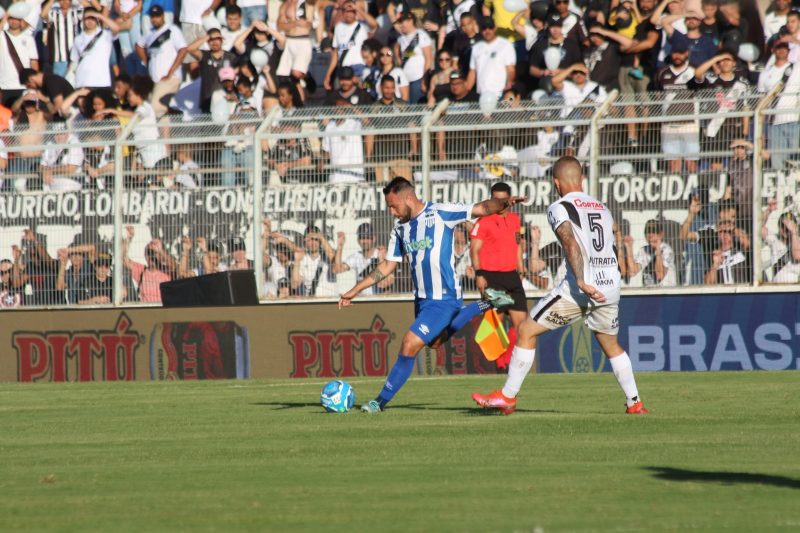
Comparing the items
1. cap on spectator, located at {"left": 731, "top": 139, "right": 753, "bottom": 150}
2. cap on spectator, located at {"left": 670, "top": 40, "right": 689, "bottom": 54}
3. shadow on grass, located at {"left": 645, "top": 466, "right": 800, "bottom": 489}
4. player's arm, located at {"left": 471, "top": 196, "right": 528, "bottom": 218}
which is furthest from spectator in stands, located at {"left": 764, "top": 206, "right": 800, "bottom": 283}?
shadow on grass, located at {"left": 645, "top": 466, "right": 800, "bottom": 489}

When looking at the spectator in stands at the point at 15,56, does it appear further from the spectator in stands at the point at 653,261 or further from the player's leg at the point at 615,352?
the player's leg at the point at 615,352

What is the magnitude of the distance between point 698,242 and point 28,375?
10583 mm

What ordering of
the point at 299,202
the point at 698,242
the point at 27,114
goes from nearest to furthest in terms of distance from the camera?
the point at 698,242
the point at 299,202
the point at 27,114

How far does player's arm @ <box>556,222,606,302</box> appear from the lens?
39.6 feet

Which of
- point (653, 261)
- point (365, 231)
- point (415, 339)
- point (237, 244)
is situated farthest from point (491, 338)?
point (237, 244)

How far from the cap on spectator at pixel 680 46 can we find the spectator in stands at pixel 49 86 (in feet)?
38.9

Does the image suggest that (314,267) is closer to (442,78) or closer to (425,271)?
(442,78)

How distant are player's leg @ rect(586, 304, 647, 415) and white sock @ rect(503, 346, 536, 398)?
598mm

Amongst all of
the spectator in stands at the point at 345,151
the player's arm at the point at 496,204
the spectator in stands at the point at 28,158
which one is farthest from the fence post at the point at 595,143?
the spectator in stands at the point at 28,158

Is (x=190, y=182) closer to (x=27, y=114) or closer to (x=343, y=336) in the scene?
(x=343, y=336)

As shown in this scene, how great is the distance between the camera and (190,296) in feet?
70.3

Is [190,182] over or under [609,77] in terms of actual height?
under

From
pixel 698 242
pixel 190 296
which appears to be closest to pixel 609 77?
pixel 698 242

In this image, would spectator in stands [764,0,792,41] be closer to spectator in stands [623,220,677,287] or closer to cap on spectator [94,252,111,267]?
spectator in stands [623,220,677,287]
